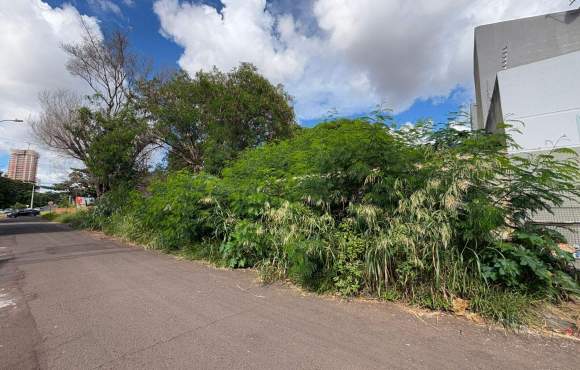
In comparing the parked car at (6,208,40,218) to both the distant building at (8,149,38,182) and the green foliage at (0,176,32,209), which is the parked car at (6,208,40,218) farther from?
the distant building at (8,149,38,182)

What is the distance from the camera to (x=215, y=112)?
46.4ft

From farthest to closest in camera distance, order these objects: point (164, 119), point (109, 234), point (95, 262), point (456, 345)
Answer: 1. point (164, 119)
2. point (109, 234)
3. point (95, 262)
4. point (456, 345)

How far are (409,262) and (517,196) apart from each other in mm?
1744

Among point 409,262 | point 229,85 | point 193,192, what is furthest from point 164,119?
point 409,262

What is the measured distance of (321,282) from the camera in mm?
4199

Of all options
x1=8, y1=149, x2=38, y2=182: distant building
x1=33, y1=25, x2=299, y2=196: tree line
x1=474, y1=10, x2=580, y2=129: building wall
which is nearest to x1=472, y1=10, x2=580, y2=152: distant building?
x1=474, y1=10, x2=580, y2=129: building wall

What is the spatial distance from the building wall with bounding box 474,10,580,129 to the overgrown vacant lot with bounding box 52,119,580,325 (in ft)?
33.7

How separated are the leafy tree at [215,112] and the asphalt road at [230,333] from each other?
374 inches

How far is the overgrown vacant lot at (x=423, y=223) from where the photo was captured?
3396 millimetres

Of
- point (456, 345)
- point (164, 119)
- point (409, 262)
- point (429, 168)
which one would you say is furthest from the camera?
point (164, 119)

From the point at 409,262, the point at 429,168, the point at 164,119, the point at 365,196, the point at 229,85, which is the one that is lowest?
the point at 409,262

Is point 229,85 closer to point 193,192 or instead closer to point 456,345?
point 193,192

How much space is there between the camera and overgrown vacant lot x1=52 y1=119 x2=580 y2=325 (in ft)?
11.1

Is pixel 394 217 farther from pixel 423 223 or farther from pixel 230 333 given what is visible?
pixel 230 333
